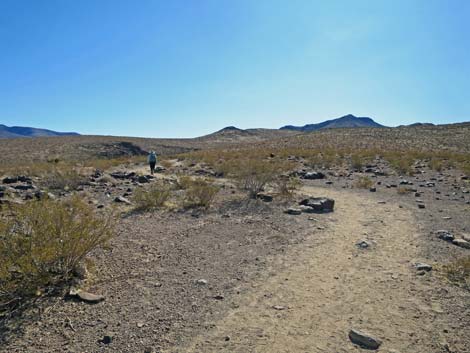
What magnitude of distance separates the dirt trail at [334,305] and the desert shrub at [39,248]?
2.28 metres

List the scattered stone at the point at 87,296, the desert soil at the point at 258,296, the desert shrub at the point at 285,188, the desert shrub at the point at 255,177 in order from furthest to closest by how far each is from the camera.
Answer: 1. the desert shrub at the point at 255,177
2. the desert shrub at the point at 285,188
3. the scattered stone at the point at 87,296
4. the desert soil at the point at 258,296

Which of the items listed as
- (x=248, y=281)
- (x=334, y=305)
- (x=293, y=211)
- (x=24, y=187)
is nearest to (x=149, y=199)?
(x=293, y=211)

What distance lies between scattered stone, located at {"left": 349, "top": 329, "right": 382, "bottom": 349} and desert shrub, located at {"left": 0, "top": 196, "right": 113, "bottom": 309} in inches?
153

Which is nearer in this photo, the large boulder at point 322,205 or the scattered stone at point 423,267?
the scattered stone at point 423,267

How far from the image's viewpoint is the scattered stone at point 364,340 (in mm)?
3877

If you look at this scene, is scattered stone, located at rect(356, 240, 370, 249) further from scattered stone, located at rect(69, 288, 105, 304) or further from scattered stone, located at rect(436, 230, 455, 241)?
scattered stone, located at rect(69, 288, 105, 304)

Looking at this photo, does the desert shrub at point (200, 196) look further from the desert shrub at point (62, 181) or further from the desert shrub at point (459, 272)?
the desert shrub at point (459, 272)

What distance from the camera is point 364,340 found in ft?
12.9

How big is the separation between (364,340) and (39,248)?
13.6 feet

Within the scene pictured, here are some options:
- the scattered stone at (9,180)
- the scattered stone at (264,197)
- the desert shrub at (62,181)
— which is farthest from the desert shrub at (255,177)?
the scattered stone at (9,180)

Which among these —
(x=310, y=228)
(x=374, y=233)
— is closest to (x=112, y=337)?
(x=310, y=228)

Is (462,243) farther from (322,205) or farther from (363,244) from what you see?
(322,205)

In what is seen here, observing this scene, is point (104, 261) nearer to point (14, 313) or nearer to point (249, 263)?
point (14, 313)

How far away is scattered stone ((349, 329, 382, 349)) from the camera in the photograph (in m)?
3.88
